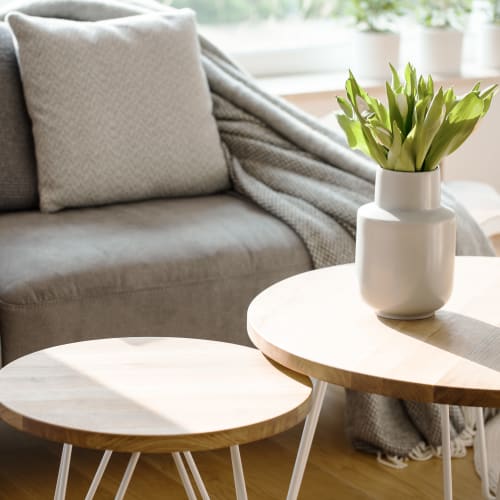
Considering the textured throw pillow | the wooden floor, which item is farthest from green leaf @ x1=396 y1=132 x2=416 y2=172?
the textured throw pillow

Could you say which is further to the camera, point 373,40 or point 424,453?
point 373,40

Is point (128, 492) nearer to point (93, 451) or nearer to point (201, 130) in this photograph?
point (93, 451)

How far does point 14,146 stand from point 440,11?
2055mm

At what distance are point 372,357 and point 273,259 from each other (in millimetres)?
940

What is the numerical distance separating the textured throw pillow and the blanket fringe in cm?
90

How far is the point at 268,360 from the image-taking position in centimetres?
165

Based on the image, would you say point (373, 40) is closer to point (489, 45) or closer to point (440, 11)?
point (440, 11)

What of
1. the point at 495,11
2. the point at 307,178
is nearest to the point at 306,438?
the point at 307,178

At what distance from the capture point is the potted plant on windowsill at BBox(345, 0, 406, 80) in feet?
12.8

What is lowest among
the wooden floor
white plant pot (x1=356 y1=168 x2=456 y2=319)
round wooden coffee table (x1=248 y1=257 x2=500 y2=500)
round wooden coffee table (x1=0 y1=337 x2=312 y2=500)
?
the wooden floor

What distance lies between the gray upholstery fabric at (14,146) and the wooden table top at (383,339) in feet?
3.41

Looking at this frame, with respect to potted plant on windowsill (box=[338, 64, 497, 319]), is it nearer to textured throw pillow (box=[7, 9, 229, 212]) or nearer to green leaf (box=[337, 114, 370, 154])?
green leaf (box=[337, 114, 370, 154])

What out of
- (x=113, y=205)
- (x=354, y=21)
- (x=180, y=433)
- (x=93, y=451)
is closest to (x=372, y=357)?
(x=180, y=433)

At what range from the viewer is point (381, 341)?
5.25 feet
